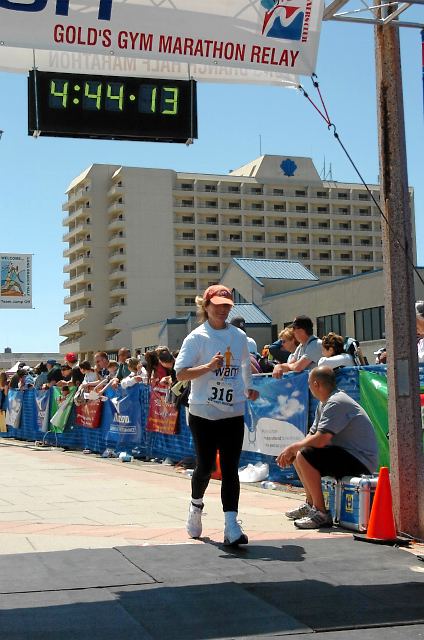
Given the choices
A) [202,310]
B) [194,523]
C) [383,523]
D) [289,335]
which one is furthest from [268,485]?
[202,310]

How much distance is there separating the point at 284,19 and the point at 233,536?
4.17 m

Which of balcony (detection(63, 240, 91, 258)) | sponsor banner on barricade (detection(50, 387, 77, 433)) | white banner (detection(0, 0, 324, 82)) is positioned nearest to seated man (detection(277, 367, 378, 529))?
white banner (detection(0, 0, 324, 82))

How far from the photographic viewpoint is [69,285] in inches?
4803

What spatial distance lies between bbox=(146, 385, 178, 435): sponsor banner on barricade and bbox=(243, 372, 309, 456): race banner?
2307mm

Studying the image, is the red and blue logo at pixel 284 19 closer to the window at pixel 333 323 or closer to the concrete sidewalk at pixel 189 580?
the concrete sidewalk at pixel 189 580

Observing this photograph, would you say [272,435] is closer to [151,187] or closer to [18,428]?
[18,428]

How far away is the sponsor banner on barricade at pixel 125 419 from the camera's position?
50.3ft

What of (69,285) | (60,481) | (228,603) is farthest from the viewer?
(69,285)

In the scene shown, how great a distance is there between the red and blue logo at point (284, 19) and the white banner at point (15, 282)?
5262 cm

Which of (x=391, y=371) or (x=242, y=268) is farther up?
(x=242, y=268)

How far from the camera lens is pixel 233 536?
6.61 meters

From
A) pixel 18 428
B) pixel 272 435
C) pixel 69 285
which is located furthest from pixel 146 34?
pixel 69 285

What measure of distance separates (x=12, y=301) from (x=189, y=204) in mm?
62534

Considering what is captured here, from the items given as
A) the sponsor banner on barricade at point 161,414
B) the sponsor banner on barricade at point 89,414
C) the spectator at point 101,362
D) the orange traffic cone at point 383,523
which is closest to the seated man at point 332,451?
the orange traffic cone at point 383,523
